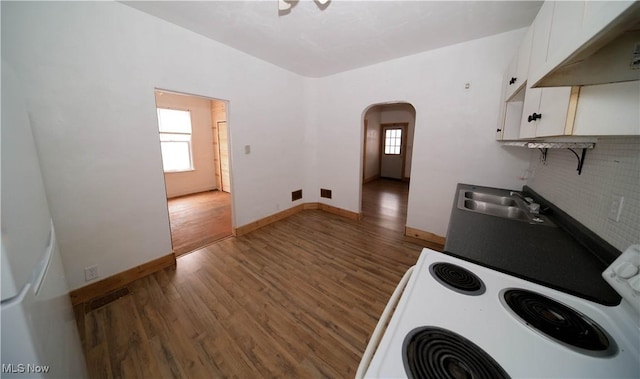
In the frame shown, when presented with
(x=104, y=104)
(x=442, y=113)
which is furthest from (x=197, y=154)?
(x=442, y=113)

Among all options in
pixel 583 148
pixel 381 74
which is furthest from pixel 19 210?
pixel 381 74

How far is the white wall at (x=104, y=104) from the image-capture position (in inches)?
62.0

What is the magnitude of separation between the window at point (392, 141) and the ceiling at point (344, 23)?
4.57 meters

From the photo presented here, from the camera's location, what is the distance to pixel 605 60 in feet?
2.27

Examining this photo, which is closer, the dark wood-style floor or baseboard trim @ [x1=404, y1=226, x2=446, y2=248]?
the dark wood-style floor

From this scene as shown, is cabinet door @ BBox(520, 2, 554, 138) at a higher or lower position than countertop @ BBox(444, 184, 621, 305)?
higher

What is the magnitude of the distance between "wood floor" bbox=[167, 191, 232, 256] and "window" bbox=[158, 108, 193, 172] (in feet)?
2.72

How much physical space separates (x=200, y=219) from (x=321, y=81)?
337 cm

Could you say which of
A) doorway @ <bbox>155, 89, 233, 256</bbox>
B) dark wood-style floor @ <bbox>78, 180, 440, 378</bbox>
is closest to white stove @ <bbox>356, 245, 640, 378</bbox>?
dark wood-style floor @ <bbox>78, 180, 440, 378</bbox>

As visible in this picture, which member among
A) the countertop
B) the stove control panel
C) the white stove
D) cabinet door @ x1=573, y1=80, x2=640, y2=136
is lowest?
the white stove

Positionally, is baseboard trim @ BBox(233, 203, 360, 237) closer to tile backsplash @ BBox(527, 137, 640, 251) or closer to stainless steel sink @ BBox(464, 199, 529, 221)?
stainless steel sink @ BBox(464, 199, 529, 221)

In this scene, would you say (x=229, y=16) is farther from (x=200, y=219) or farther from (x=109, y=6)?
(x=200, y=219)

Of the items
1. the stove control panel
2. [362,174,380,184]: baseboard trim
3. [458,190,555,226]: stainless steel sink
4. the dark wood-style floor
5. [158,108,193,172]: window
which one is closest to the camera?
the stove control panel

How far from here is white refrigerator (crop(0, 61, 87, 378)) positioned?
51 cm
